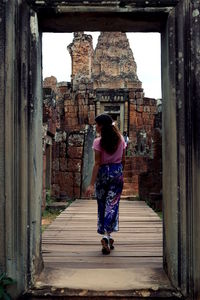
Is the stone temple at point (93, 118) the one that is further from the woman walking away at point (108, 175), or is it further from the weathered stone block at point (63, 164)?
the woman walking away at point (108, 175)

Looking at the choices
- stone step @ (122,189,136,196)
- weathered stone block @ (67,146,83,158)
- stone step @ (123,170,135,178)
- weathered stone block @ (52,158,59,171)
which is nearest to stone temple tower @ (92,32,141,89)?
stone step @ (123,170,135,178)

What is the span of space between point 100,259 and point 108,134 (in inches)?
49.8

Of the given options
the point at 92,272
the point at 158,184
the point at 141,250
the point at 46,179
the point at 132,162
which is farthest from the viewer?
the point at 132,162

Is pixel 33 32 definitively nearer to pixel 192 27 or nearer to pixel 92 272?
pixel 192 27

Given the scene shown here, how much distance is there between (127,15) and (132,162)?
1205 centimetres

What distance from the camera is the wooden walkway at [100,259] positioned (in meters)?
3.43

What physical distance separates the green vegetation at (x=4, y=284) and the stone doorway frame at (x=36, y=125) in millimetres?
53

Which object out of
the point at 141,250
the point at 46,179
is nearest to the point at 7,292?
the point at 141,250

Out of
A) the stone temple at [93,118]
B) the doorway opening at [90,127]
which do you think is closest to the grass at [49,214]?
the stone temple at [93,118]

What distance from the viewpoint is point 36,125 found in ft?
11.6

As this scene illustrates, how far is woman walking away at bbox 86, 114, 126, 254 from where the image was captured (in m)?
4.66

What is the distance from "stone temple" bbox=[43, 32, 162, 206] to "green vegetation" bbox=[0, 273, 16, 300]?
702 cm

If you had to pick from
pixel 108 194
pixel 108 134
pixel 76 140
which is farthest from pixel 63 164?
pixel 108 134

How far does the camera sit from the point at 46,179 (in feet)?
39.5
